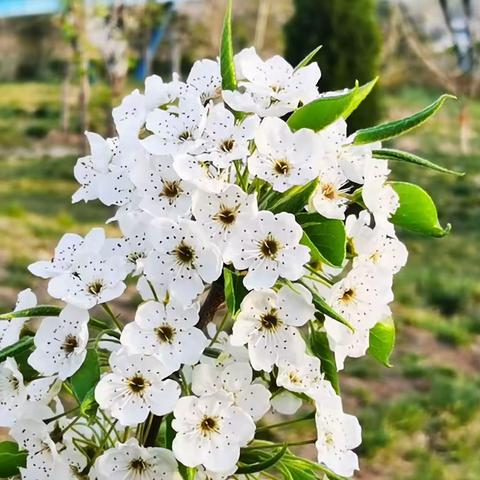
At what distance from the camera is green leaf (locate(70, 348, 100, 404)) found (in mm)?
832

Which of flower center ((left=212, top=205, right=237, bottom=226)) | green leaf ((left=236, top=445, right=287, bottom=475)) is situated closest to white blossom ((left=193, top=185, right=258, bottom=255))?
flower center ((left=212, top=205, right=237, bottom=226))

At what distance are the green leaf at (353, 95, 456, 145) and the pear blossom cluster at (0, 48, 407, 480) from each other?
0.01 metres

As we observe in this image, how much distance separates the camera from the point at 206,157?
802mm

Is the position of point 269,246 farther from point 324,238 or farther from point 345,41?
point 345,41

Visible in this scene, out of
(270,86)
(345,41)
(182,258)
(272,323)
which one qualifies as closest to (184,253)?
(182,258)

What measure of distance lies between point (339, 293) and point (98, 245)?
0.80ft

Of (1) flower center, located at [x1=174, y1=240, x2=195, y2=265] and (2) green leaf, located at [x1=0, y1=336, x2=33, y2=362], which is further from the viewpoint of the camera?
(2) green leaf, located at [x1=0, y1=336, x2=33, y2=362]

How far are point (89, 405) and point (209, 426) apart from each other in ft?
0.37

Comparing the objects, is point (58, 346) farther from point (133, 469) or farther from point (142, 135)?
point (142, 135)

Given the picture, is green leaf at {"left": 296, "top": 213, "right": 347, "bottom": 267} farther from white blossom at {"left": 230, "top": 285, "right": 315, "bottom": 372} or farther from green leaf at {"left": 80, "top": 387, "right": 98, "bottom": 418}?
green leaf at {"left": 80, "top": 387, "right": 98, "bottom": 418}

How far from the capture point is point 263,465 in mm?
853

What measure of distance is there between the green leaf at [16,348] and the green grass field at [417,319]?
2.23 meters

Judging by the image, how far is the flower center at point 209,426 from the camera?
2.67 ft

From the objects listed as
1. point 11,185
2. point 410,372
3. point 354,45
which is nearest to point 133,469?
point 410,372
